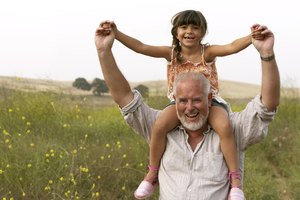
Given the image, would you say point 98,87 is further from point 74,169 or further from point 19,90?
point 74,169

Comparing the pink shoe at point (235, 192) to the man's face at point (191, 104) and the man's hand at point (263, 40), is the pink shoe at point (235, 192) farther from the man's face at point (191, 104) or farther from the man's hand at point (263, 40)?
the man's hand at point (263, 40)

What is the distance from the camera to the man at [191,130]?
2.80m

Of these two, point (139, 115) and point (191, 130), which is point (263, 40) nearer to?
point (191, 130)

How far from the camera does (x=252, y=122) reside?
9.11ft

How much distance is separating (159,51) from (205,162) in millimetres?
930

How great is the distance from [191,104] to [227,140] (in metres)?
0.30

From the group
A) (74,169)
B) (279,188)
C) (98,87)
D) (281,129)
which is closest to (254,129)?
(74,169)

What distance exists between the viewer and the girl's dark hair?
343cm

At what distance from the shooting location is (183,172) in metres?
2.91

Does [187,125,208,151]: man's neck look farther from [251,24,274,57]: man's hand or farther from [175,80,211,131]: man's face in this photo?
[251,24,274,57]: man's hand

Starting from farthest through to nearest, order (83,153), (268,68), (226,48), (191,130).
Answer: (83,153) → (226,48) → (191,130) → (268,68)

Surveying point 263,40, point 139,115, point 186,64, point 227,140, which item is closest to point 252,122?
point 227,140

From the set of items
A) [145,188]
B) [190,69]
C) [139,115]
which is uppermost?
[190,69]

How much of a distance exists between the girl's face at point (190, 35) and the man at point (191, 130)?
23.2 inches
